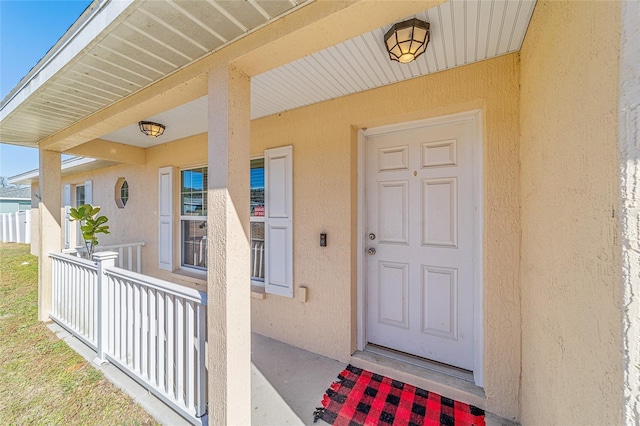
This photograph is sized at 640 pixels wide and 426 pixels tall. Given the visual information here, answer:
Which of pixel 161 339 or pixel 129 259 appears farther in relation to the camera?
pixel 129 259

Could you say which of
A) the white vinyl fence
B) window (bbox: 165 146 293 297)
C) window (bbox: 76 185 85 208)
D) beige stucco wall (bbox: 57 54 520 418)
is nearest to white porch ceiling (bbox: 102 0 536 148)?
beige stucco wall (bbox: 57 54 520 418)

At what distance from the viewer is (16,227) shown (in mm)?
10383

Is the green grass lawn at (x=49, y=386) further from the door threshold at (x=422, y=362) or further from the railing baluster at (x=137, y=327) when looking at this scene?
the door threshold at (x=422, y=362)

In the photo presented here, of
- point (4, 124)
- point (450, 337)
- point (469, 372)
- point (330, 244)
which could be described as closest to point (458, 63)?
point (330, 244)

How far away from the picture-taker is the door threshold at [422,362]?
81.2 inches

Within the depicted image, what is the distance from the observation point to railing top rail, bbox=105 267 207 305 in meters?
1.65

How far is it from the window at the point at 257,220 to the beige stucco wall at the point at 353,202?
255 millimetres

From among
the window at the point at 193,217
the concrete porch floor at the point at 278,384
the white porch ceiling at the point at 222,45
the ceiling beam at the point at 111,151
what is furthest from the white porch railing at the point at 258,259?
the ceiling beam at the point at 111,151

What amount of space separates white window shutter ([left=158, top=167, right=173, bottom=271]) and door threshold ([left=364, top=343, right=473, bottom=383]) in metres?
3.29

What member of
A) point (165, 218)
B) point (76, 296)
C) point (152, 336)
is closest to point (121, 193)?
point (165, 218)

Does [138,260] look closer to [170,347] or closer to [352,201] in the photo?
[170,347]

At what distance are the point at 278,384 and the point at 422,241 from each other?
177cm

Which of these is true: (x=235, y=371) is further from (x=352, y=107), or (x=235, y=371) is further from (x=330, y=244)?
(x=352, y=107)

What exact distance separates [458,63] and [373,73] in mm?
618
